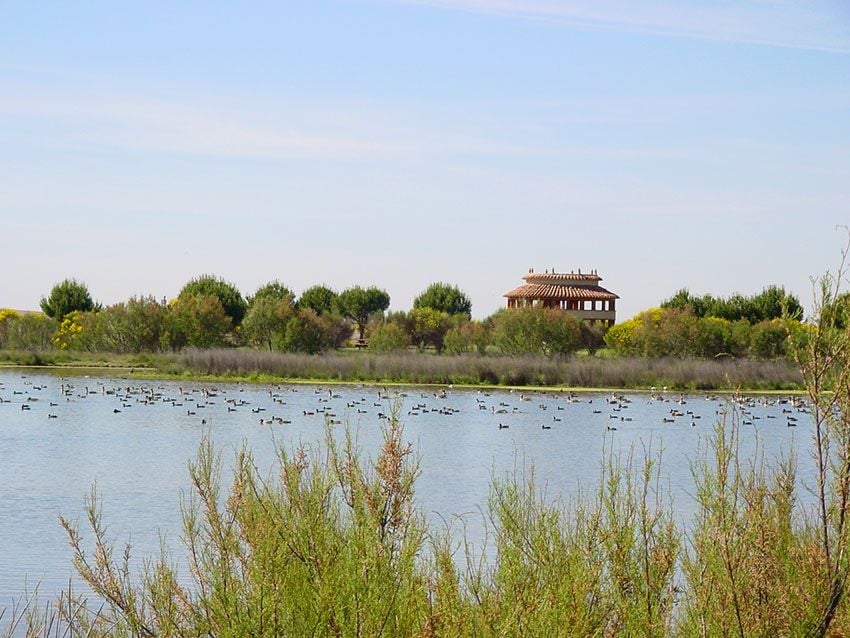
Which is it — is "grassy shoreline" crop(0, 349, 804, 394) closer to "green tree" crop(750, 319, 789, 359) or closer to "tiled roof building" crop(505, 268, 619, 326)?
"green tree" crop(750, 319, 789, 359)

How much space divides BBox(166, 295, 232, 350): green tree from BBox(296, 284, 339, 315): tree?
23.2 m

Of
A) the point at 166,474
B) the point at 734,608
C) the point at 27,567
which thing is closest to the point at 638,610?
the point at 734,608

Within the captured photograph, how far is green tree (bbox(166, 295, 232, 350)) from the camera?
7225cm

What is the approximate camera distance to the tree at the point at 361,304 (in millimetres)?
99500

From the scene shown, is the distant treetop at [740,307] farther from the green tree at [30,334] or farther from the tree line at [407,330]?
the green tree at [30,334]

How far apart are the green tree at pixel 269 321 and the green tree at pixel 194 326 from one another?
5.57ft

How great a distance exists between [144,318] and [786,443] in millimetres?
42672

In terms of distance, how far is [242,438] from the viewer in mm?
21500

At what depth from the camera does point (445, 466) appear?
32031mm

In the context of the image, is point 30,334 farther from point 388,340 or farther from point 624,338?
point 624,338

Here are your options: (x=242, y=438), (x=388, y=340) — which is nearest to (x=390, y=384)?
(x=388, y=340)

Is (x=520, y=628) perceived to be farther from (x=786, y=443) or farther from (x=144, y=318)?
(x=144, y=318)

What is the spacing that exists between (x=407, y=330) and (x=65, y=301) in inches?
936

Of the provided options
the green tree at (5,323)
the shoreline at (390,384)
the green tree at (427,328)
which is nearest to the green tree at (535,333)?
the shoreline at (390,384)
